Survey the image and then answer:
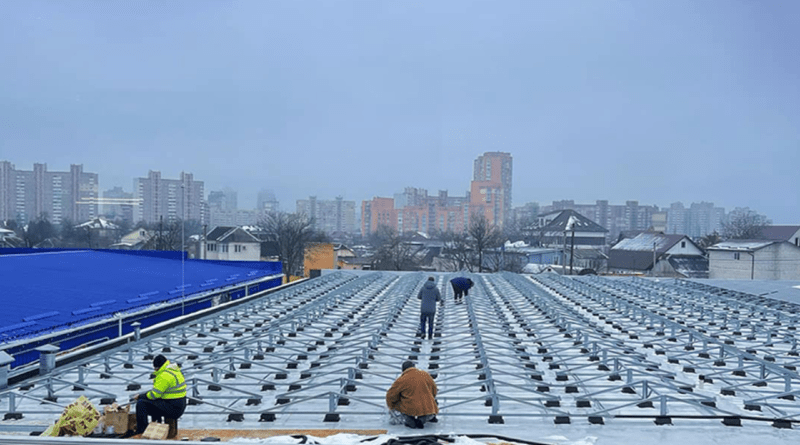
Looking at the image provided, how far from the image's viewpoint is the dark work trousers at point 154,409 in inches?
277

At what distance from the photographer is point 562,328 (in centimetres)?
1418

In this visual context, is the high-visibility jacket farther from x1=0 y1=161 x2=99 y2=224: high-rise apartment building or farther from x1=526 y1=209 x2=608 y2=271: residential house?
x1=0 y1=161 x2=99 y2=224: high-rise apartment building

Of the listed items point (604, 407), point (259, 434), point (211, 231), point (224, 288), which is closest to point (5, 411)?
point (259, 434)

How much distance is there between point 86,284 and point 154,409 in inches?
473

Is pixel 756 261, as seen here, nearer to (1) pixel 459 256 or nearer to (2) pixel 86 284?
(1) pixel 459 256

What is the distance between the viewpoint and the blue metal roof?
13070mm

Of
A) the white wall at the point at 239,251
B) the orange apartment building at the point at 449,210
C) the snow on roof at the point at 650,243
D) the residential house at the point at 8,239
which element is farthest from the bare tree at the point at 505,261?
the orange apartment building at the point at 449,210

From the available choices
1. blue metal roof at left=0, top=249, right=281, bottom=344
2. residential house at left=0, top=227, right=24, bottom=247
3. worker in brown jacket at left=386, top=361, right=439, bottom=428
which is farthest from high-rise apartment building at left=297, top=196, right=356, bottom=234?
worker in brown jacket at left=386, top=361, right=439, bottom=428

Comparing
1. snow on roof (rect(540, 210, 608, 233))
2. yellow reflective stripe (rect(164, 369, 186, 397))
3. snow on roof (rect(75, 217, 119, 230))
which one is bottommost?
yellow reflective stripe (rect(164, 369, 186, 397))

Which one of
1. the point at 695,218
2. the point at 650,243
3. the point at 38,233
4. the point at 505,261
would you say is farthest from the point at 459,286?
the point at 695,218

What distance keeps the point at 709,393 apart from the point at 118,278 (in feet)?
57.3

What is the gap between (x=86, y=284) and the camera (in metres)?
17.2

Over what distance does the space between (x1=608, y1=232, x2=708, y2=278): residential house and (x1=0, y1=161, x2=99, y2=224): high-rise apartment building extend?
6392 cm

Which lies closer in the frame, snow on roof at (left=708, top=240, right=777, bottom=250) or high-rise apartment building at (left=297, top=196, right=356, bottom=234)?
snow on roof at (left=708, top=240, right=777, bottom=250)
